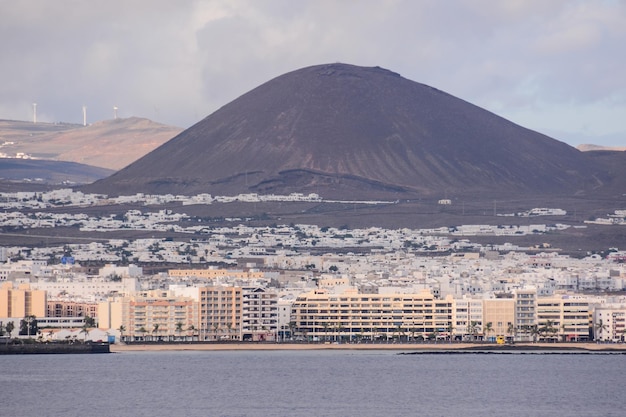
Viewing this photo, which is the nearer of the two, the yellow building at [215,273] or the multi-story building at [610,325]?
the multi-story building at [610,325]

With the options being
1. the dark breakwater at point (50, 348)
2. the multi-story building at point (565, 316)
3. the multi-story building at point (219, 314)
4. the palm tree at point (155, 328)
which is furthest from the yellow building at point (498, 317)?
the dark breakwater at point (50, 348)

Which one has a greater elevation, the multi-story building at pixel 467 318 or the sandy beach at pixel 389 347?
the multi-story building at pixel 467 318

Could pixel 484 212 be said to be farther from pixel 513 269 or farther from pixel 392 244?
pixel 513 269

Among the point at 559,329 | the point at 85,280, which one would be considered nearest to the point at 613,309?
the point at 559,329

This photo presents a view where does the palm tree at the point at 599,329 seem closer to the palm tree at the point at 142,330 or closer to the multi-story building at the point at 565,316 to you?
the multi-story building at the point at 565,316

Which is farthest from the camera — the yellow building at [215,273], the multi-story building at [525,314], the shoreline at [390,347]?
the yellow building at [215,273]

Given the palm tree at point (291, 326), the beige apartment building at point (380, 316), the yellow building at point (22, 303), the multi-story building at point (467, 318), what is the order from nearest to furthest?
the multi-story building at point (467, 318) < the beige apartment building at point (380, 316) < the palm tree at point (291, 326) < the yellow building at point (22, 303)

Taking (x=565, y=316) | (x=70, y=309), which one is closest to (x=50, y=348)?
(x=70, y=309)
